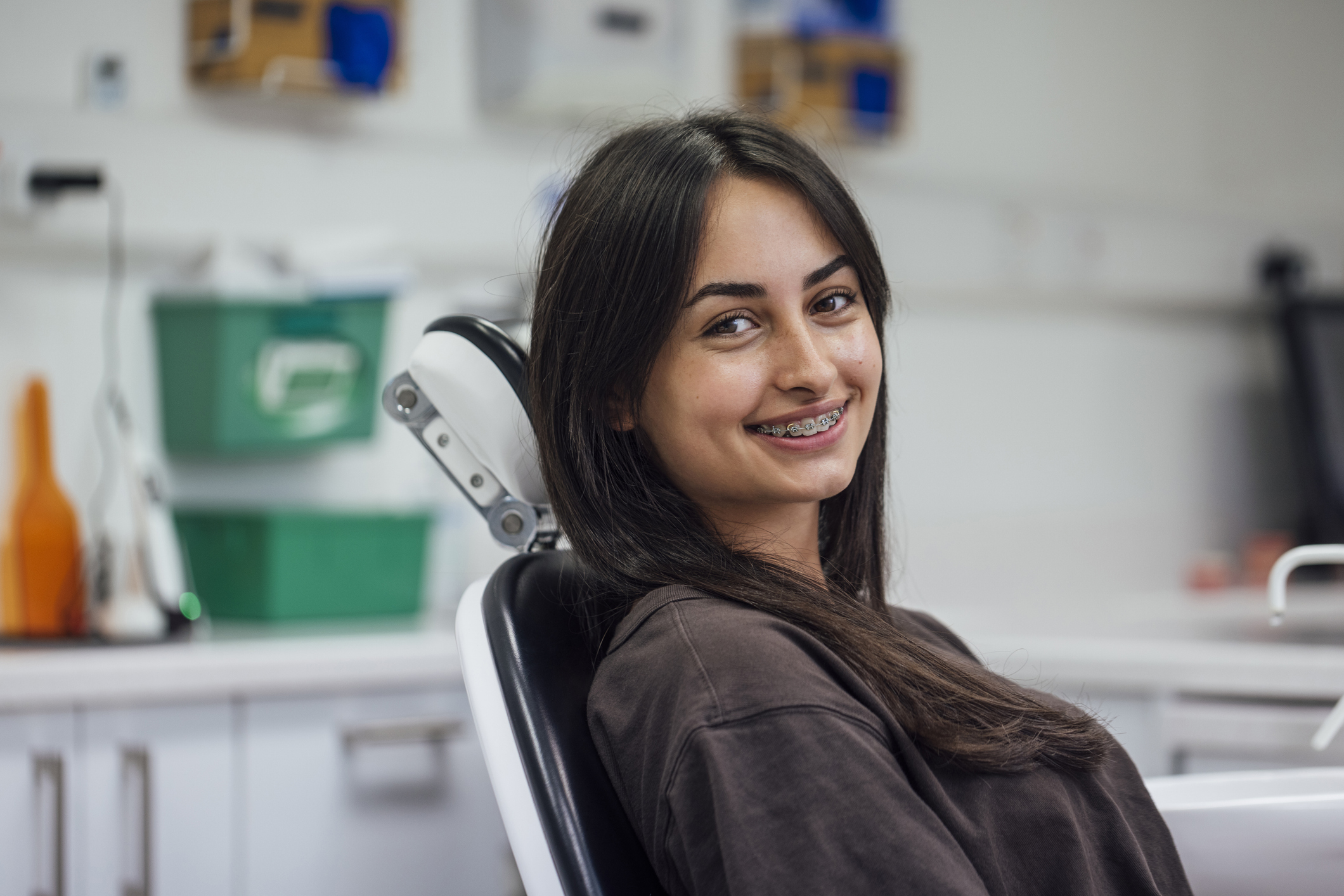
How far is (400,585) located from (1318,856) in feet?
4.80

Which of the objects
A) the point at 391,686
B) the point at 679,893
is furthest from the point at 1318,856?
the point at 391,686

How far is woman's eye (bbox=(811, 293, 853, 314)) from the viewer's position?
104cm

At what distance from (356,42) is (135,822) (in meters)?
1.43

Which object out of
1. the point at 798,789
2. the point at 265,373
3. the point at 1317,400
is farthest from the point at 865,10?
the point at 798,789

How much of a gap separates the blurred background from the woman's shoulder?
1.53 ft

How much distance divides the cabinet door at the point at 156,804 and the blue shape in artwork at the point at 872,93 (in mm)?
1921

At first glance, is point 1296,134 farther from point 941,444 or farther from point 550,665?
point 550,665

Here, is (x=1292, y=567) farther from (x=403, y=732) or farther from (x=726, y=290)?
(x=403, y=732)

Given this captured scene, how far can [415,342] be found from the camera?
96.3 inches

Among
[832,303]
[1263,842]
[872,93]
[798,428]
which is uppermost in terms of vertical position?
[872,93]

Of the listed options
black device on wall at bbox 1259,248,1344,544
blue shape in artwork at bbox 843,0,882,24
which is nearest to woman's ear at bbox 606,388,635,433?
blue shape in artwork at bbox 843,0,882,24

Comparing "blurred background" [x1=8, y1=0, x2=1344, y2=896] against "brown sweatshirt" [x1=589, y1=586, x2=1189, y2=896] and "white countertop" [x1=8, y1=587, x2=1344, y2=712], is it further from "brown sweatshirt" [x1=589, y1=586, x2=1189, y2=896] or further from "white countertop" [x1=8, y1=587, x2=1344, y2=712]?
"brown sweatshirt" [x1=589, y1=586, x2=1189, y2=896]

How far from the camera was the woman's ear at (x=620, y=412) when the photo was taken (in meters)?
1.01

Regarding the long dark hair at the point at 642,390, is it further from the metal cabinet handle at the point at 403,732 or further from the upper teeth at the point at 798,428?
the metal cabinet handle at the point at 403,732
